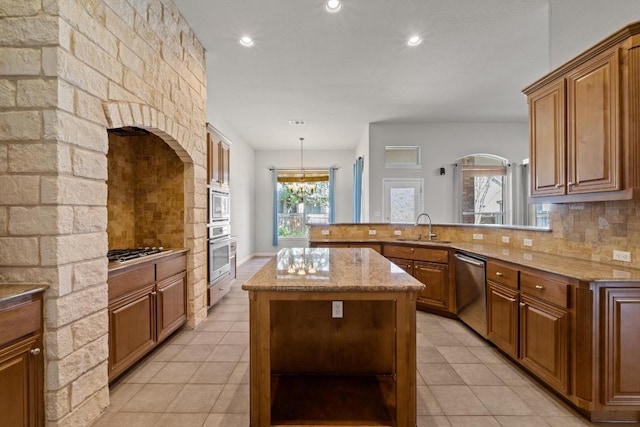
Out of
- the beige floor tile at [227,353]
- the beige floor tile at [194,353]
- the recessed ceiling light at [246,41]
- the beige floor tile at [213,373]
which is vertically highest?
the recessed ceiling light at [246,41]

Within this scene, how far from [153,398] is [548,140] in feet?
11.6

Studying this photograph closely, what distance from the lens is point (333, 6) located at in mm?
2721

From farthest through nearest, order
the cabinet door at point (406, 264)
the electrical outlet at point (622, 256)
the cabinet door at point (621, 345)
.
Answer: the cabinet door at point (406, 264) < the electrical outlet at point (622, 256) < the cabinet door at point (621, 345)

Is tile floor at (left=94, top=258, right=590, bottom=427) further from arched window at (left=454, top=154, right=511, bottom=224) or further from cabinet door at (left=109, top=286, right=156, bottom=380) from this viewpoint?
arched window at (left=454, top=154, right=511, bottom=224)

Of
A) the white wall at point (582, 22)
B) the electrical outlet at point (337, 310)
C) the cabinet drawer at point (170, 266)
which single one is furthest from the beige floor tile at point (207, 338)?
the white wall at point (582, 22)

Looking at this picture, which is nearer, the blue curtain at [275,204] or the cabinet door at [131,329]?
the cabinet door at [131,329]

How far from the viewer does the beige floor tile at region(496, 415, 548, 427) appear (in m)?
1.79

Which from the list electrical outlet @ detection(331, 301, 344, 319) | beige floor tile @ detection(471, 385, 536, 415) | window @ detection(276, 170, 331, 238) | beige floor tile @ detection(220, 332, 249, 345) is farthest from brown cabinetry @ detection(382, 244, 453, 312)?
window @ detection(276, 170, 331, 238)

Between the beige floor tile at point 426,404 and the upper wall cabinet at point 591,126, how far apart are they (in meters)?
1.76

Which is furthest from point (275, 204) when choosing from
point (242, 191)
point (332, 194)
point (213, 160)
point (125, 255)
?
point (125, 255)

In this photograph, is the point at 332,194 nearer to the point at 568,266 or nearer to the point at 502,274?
the point at 502,274

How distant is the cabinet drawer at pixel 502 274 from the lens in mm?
2365

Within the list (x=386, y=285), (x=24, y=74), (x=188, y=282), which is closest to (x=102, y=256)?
(x=24, y=74)

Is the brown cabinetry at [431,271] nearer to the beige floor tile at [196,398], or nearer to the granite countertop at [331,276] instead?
the granite countertop at [331,276]
